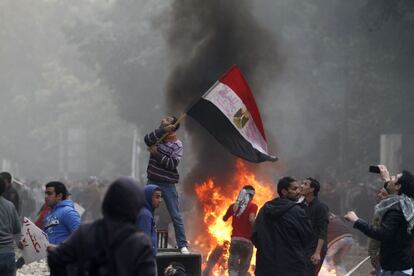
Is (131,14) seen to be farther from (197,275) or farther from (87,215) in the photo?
(197,275)

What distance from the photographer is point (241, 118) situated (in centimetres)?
1114

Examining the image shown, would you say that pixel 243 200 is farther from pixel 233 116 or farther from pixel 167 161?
pixel 167 161

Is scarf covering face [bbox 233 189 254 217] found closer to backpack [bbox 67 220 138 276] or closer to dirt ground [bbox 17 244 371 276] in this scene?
dirt ground [bbox 17 244 371 276]

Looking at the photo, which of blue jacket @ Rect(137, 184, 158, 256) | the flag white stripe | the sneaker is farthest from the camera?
the flag white stripe

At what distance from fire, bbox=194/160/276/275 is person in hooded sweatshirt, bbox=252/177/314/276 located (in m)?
6.09

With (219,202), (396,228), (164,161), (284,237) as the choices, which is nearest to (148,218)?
(284,237)

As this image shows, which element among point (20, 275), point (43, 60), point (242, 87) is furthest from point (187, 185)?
point (43, 60)

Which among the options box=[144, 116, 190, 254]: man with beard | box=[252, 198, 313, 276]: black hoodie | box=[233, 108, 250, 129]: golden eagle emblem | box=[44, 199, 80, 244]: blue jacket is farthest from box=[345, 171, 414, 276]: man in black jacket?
box=[233, 108, 250, 129]: golden eagle emblem

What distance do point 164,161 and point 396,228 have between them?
3216mm

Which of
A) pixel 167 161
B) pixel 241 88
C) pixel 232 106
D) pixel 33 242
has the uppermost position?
pixel 241 88

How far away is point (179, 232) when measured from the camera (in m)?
10.6

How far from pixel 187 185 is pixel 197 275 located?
11023 mm

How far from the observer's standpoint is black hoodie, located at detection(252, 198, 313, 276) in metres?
8.55

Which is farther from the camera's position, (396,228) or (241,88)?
(241,88)
